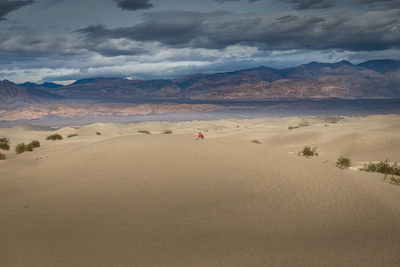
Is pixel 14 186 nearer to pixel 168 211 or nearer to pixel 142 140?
pixel 142 140

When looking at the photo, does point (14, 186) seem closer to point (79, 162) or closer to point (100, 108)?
point (79, 162)

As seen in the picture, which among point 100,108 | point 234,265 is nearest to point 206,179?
point 234,265

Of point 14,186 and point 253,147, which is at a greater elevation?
point 253,147

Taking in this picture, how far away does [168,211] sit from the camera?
6.93 meters

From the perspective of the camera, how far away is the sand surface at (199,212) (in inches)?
190

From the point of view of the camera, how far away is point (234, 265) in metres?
4.32

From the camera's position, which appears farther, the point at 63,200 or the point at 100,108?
the point at 100,108

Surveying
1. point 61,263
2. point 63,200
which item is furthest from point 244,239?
point 63,200

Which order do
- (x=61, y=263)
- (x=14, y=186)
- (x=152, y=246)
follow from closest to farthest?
1. (x=61, y=263)
2. (x=152, y=246)
3. (x=14, y=186)

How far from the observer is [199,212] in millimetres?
6770

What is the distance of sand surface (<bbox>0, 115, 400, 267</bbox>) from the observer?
4816 millimetres

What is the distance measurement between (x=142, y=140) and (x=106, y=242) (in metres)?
9.76

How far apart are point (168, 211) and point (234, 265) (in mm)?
2830

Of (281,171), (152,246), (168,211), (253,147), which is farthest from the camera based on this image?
(253,147)
